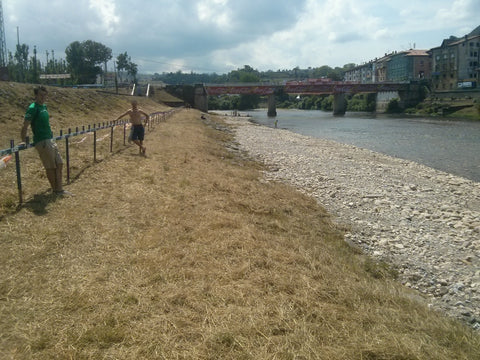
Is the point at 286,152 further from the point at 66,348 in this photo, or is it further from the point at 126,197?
the point at 66,348

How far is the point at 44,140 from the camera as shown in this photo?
27.1 ft

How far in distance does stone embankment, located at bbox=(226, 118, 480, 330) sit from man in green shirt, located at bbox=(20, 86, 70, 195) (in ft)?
23.3

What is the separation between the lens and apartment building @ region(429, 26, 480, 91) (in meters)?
106

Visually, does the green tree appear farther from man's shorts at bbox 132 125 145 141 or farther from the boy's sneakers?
the boy's sneakers

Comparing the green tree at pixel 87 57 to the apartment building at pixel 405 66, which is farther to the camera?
the apartment building at pixel 405 66

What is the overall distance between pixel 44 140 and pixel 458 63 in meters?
124

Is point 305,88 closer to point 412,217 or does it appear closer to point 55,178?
point 412,217

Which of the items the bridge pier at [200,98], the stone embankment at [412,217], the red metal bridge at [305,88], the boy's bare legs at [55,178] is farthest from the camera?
the red metal bridge at [305,88]

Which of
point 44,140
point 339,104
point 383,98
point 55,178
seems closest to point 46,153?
point 44,140

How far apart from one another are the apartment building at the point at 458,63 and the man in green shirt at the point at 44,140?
114496 millimetres

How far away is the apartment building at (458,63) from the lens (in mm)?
105875

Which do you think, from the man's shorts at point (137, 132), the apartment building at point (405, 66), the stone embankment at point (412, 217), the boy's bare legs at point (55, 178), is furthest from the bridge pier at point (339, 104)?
the boy's bare legs at point (55, 178)

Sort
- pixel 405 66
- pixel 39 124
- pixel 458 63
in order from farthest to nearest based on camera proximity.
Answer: pixel 405 66, pixel 458 63, pixel 39 124

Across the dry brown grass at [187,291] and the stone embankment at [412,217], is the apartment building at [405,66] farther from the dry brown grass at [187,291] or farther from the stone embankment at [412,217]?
the dry brown grass at [187,291]
